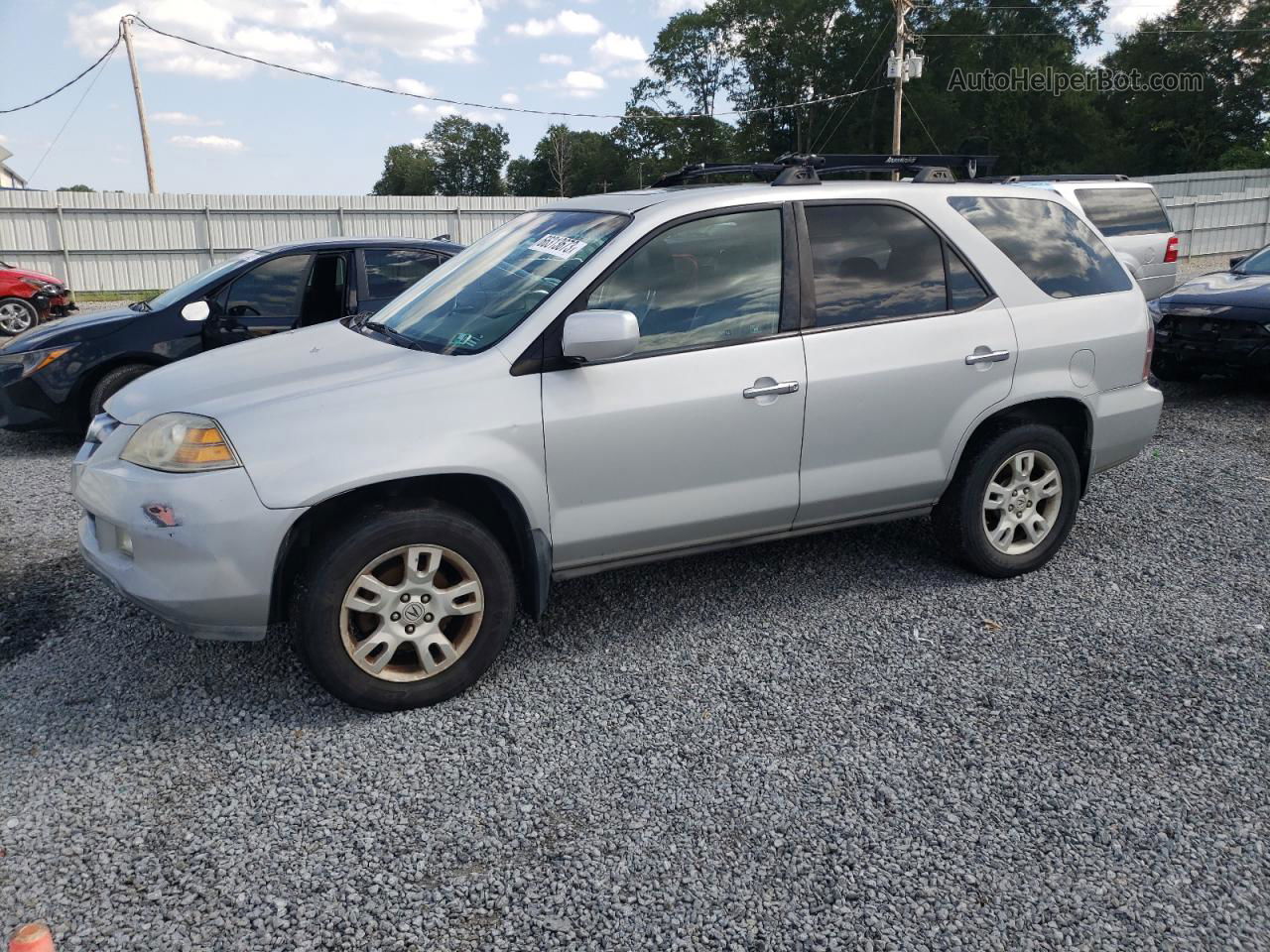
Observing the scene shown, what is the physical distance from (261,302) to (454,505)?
15.7ft

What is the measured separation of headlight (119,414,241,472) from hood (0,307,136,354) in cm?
444

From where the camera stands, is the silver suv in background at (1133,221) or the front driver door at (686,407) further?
the silver suv in background at (1133,221)

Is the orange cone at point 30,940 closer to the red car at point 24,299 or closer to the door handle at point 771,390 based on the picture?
the door handle at point 771,390

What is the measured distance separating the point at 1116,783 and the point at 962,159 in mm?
3584

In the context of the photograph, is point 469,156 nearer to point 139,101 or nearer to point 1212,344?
point 139,101

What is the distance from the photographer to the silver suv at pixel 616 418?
337cm

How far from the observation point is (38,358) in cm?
717

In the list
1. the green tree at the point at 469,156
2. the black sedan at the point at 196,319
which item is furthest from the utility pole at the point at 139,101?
the green tree at the point at 469,156

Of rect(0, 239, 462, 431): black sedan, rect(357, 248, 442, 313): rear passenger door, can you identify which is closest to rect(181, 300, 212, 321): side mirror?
rect(0, 239, 462, 431): black sedan

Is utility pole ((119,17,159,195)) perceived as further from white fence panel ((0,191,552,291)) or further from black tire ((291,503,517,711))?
black tire ((291,503,517,711))

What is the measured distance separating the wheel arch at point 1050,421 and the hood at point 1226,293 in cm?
471

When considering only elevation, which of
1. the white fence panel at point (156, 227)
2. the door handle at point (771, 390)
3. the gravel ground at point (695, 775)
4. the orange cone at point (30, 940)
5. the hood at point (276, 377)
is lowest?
the gravel ground at point (695, 775)

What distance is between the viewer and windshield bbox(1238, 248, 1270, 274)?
31.0 feet

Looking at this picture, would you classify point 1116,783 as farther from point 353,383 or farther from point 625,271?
point 353,383
